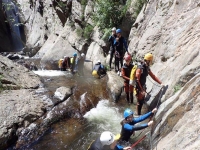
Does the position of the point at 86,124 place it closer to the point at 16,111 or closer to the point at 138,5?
the point at 16,111

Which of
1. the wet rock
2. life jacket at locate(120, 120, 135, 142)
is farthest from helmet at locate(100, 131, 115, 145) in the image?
the wet rock

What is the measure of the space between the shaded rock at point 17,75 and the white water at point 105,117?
3829 mm

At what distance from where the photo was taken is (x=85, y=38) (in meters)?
19.5

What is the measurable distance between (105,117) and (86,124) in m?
0.84

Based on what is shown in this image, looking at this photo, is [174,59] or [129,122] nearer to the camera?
[129,122]

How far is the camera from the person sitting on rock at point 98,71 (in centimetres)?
1237

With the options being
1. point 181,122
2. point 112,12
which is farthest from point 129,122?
point 112,12

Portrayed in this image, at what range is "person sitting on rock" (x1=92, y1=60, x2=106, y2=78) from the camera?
12.4 m

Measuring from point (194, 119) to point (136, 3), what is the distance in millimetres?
10828

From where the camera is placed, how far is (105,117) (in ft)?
27.9

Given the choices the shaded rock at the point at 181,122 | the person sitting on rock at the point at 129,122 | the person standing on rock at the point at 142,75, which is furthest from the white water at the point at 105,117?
the shaded rock at the point at 181,122

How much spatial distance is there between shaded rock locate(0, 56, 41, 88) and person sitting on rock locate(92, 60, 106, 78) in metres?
3.18

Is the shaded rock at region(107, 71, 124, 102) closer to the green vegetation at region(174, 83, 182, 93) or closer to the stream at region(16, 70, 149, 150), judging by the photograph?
the stream at region(16, 70, 149, 150)

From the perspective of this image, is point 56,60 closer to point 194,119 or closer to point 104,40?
point 104,40
